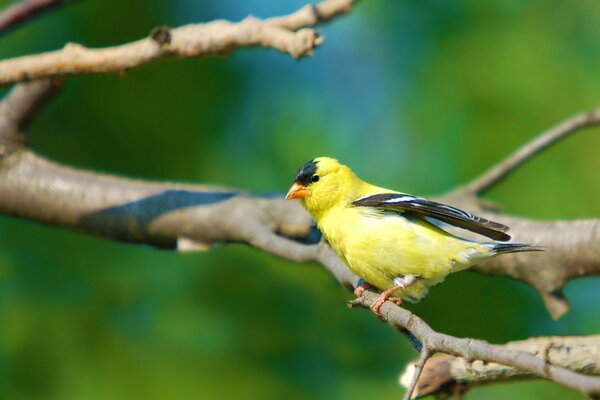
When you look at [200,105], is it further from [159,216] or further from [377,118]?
[377,118]

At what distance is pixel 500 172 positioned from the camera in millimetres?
3387

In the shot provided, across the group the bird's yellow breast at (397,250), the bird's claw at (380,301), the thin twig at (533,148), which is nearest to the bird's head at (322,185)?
the bird's yellow breast at (397,250)

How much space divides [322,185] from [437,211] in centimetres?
61

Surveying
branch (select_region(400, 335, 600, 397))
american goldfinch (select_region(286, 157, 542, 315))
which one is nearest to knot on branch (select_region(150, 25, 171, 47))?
american goldfinch (select_region(286, 157, 542, 315))

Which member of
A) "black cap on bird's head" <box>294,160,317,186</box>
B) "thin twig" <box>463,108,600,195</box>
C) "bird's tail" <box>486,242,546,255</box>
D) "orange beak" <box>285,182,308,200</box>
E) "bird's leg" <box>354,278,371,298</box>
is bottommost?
"bird's leg" <box>354,278,371,298</box>

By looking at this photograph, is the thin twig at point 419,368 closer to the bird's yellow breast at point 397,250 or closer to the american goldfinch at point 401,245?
the american goldfinch at point 401,245

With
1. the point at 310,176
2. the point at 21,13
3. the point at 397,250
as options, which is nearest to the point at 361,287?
the point at 397,250

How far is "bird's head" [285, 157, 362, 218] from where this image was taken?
10.0 feet

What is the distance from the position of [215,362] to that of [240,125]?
1.27 m

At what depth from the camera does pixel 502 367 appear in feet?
8.61

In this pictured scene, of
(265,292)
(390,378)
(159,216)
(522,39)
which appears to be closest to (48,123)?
(159,216)

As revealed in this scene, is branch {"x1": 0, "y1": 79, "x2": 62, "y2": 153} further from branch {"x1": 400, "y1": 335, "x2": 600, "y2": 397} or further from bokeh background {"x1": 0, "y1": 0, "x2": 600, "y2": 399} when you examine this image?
branch {"x1": 400, "y1": 335, "x2": 600, "y2": 397}

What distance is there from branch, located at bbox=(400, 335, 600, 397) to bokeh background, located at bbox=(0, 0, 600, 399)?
2.01ft

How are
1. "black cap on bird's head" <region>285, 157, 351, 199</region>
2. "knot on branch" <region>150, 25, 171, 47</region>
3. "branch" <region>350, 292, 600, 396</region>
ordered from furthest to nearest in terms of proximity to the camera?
"black cap on bird's head" <region>285, 157, 351, 199</region>
"knot on branch" <region>150, 25, 171, 47</region>
"branch" <region>350, 292, 600, 396</region>
